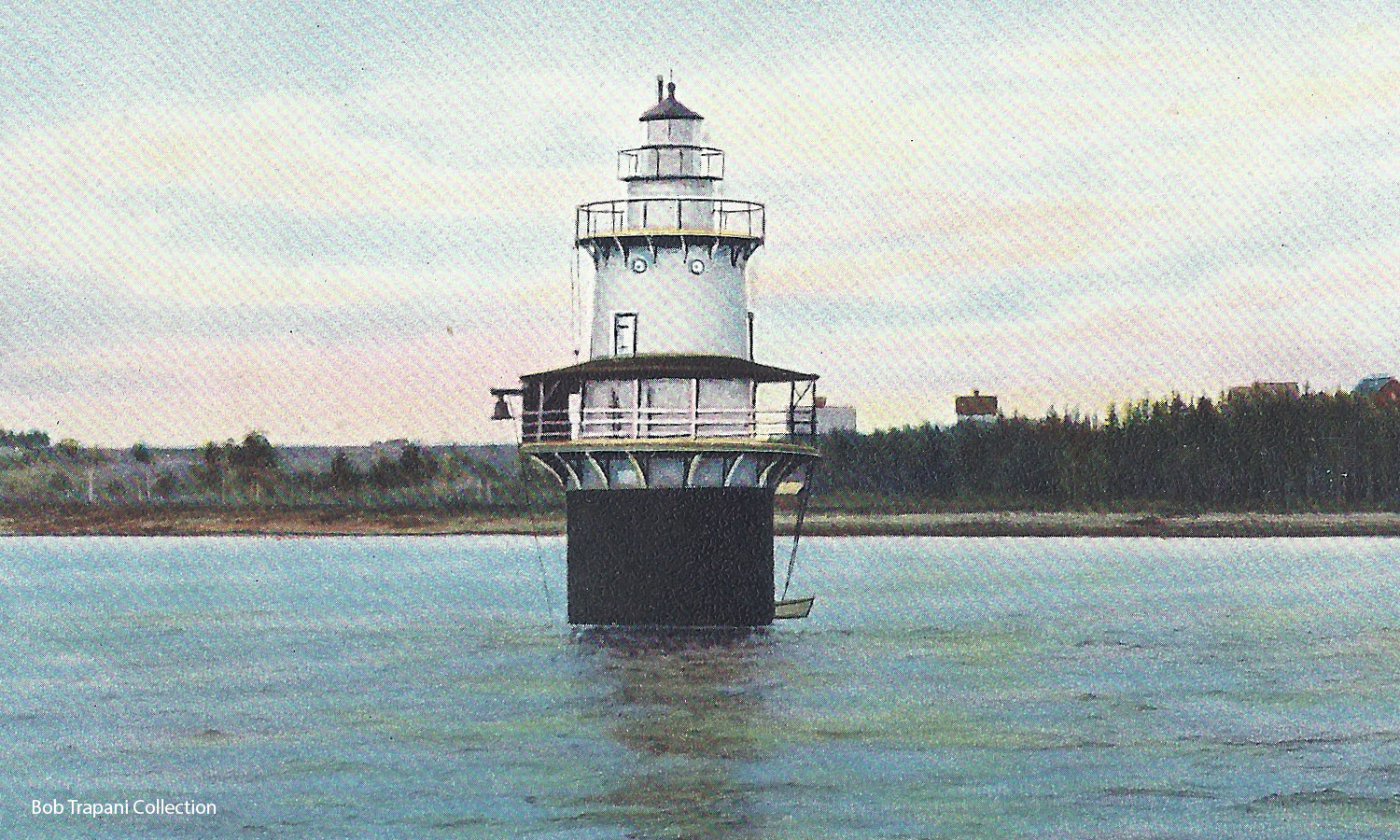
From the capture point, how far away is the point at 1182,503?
115000 mm

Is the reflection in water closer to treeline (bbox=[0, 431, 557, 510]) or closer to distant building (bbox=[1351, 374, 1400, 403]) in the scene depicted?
treeline (bbox=[0, 431, 557, 510])

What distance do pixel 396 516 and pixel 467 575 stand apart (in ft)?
126

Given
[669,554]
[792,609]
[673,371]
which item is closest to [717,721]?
[669,554]

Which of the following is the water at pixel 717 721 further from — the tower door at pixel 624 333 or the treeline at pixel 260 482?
the treeline at pixel 260 482

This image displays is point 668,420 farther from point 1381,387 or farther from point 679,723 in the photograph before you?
point 1381,387

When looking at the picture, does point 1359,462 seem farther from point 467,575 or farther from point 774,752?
point 774,752

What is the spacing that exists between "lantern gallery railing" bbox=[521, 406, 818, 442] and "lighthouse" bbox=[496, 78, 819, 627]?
0.14 ft

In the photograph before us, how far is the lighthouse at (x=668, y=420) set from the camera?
4438 cm

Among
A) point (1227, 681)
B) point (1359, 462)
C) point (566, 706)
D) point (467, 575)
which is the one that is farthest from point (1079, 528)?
point (566, 706)

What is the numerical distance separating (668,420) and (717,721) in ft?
34.5

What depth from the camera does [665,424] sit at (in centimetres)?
4447

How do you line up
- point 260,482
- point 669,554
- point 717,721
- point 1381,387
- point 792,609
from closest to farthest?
point 717,721 < point 669,554 < point 792,609 < point 260,482 < point 1381,387

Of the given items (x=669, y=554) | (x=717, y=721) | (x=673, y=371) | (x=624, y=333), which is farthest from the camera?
(x=624, y=333)

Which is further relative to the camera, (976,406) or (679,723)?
(976,406)
